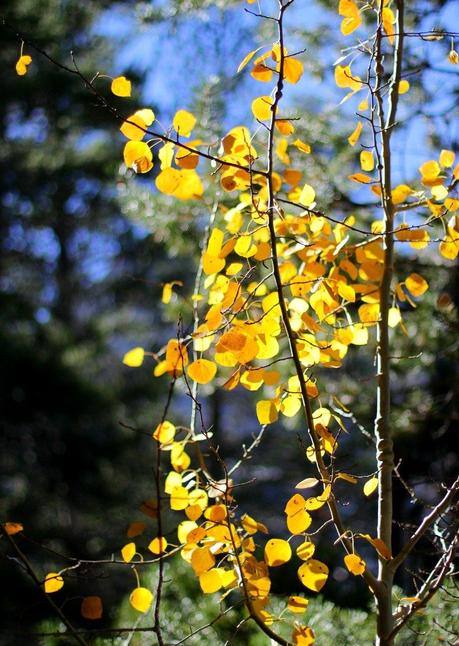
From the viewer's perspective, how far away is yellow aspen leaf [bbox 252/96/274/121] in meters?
0.80

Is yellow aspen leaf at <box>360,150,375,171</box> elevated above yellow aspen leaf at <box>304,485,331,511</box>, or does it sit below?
above

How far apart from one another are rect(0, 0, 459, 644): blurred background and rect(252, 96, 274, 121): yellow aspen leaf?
18 centimetres

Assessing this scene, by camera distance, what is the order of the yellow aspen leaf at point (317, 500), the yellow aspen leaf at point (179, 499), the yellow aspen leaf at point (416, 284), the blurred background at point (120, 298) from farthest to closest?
the blurred background at point (120, 298), the yellow aspen leaf at point (416, 284), the yellow aspen leaf at point (179, 499), the yellow aspen leaf at point (317, 500)

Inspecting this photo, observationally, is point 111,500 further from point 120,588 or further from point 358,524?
point 358,524

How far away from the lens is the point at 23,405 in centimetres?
422

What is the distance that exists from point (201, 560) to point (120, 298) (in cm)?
631

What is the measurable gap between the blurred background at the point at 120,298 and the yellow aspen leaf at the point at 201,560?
177 mm

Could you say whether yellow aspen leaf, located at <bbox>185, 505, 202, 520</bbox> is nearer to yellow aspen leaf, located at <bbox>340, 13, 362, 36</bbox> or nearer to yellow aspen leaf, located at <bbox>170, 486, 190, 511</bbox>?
yellow aspen leaf, located at <bbox>170, 486, 190, 511</bbox>

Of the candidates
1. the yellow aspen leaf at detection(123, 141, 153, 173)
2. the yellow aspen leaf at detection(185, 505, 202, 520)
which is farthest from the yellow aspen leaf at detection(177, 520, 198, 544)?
the yellow aspen leaf at detection(123, 141, 153, 173)

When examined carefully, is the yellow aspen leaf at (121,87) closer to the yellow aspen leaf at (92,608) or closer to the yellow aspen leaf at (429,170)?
the yellow aspen leaf at (429,170)

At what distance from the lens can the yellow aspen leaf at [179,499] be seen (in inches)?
33.7

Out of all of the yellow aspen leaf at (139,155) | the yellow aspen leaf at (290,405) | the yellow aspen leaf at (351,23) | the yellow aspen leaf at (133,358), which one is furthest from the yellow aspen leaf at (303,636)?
the yellow aspen leaf at (351,23)

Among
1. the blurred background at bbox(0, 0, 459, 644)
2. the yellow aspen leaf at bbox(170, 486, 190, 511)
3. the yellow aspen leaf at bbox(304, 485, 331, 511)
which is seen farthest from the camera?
the blurred background at bbox(0, 0, 459, 644)

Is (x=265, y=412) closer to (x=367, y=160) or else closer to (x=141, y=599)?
(x=141, y=599)
